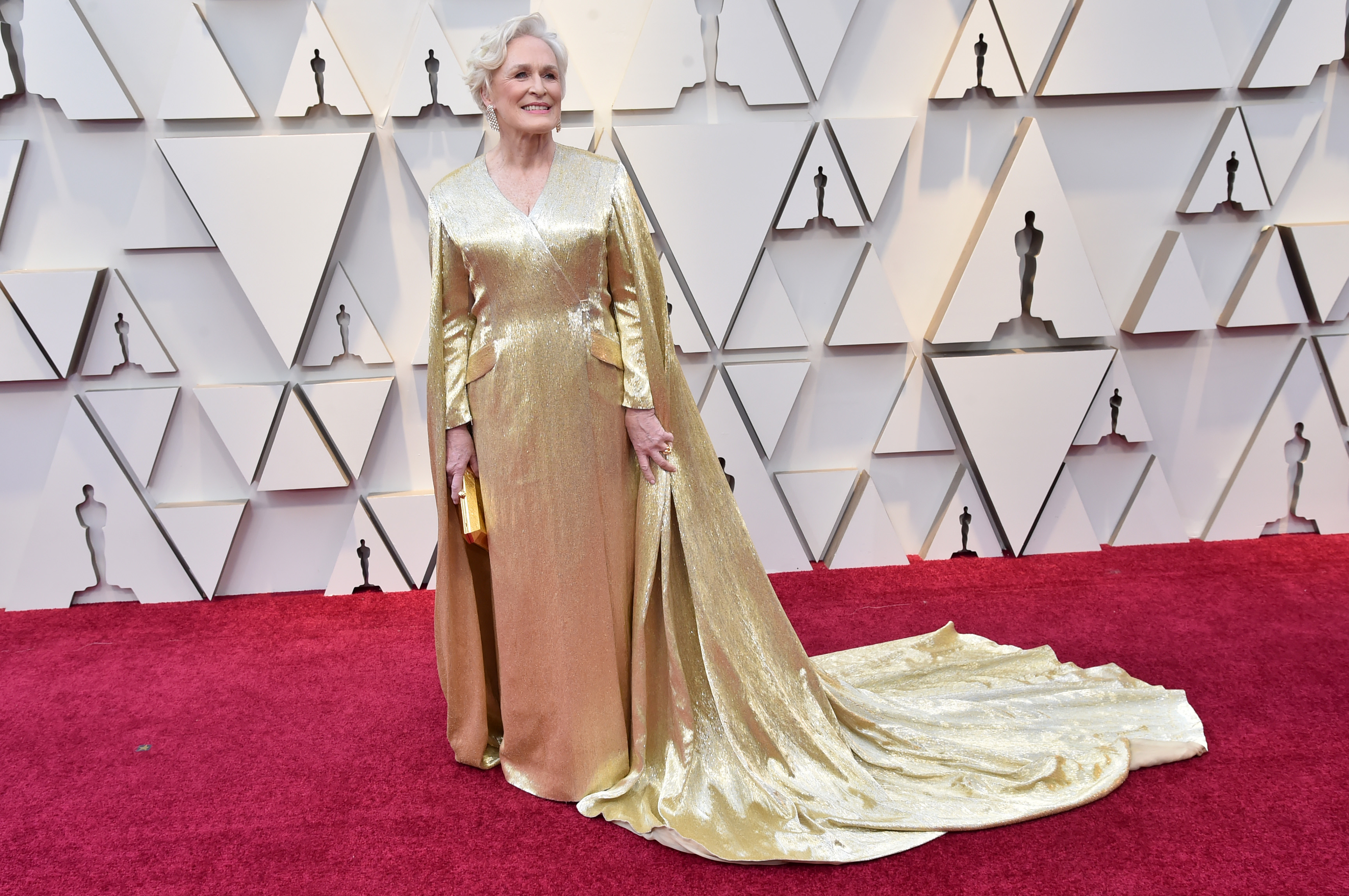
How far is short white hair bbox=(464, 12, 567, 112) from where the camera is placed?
1812 mm

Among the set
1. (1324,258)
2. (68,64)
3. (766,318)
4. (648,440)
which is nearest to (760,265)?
(766,318)

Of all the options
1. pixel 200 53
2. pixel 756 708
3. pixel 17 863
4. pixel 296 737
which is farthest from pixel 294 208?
pixel 756 708

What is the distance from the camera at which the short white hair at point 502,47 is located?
1.81 meters

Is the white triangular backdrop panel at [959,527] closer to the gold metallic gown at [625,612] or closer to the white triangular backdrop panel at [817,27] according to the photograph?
the gold metallic gown at [625,612]

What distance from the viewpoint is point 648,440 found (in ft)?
6.48

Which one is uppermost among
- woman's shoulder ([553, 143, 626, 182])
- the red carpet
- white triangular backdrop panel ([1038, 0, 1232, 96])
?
white triangular backdrop panel ([1038, 0, 1232, 96])

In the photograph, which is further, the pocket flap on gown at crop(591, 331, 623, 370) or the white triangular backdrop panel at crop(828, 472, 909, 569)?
the white triangular backdrop panel at crop(828, 472, 909, 569)

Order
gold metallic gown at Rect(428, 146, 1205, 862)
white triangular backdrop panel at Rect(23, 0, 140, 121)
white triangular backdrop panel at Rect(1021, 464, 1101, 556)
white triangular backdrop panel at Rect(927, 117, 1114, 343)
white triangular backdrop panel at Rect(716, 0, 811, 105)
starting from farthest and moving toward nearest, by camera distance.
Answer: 1. white triangular backdrop panel at Rect(1021, 464, 1101, 556)
2. white triangular backdrop panel at Rect(927, 117, 1114, 343)
3. white triangular backdrop panel at Rect(716, 0, 811, 105)
4. white triangular backdrop panel at Rect(23, 0, 140, 121)
5. gold metallic gown at Rect(428, 146, 1205, 862)

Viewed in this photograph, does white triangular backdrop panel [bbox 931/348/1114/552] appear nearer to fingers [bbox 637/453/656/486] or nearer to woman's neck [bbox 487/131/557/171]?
fingers [bbox 637/453/656/486]

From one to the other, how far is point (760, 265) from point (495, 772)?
1.69 metres

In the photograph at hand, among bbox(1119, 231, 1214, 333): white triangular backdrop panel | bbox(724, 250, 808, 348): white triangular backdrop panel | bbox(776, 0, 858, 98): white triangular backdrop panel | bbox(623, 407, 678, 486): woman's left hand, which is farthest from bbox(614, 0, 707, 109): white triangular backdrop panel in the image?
bbox(1119, 231, 1214, 333): white triangular backdrop panel

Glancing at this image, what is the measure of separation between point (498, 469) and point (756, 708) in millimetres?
712

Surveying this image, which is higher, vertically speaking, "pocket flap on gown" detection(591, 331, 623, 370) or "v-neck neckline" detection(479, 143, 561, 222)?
"v-neck neckline" detection(479, 143, 561, 222)

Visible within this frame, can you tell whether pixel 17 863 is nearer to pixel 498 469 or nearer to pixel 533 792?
pixel 533 792
